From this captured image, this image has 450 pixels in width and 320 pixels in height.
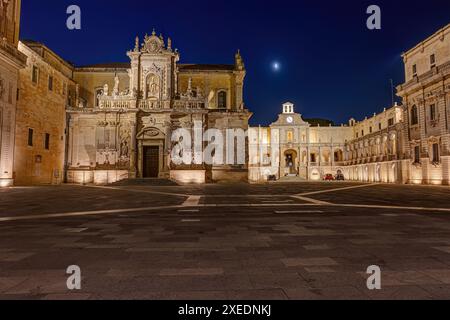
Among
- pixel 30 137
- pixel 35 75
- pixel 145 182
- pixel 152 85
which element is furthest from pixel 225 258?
pixel 152 85

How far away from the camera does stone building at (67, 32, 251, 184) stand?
35.0 meters

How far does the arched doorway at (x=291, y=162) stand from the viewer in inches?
2798

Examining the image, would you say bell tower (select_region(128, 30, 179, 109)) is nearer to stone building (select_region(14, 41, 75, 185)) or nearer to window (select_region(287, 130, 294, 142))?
stone building (select_region(14, 41, 75, 185))

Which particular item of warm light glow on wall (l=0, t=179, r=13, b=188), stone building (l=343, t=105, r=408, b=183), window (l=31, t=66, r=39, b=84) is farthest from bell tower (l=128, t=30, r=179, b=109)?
stone building (l=343, t=105, r=408, b=183)

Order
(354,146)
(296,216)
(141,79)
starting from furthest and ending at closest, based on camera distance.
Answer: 1. (354,146)
2. (141,79)
3. (296,216)

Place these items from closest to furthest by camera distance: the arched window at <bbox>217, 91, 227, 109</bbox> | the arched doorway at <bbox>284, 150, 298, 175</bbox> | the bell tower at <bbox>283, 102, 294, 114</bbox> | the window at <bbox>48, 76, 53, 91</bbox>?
the window at <bbox>48, 76, 53, 91</bbox>, the arched window at <bbox>217, 91, 227, 109</bbox>, the arched doorway at <bbox>284, 150, 298, 175</bbox>, the bell tower at <bbox>283, 102, 294, 114</bbox>

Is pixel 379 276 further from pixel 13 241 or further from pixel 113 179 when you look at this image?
pixel 113 179

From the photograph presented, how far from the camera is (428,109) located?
33062mm

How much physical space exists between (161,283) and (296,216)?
6.20 m

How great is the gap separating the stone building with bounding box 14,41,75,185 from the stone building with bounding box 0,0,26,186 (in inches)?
120

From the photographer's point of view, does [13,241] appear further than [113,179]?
No

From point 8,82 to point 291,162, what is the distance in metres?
66.0

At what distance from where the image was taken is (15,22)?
86.9 feet
